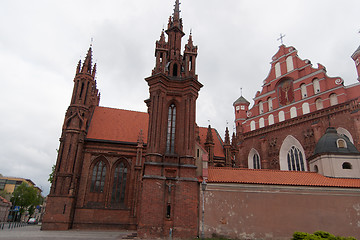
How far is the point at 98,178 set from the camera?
27.1m

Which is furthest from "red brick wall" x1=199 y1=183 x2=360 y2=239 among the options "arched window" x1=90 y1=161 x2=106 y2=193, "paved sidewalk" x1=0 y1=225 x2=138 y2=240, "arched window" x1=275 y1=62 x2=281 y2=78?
"arched window" x1=275 y1=62 x2=281 y2=78

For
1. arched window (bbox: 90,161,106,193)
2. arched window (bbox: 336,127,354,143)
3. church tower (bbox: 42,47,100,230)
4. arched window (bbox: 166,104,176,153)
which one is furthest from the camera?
arched window (bbox: 90,161,106,193)

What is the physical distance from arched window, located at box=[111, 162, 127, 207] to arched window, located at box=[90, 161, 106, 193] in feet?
4.16

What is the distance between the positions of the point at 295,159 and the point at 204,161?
584 inches

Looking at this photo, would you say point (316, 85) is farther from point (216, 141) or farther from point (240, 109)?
point (216, 141)

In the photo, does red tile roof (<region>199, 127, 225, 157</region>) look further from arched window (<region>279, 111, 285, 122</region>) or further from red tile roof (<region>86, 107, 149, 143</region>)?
arched window (<region>279, 111, 285, 122</region>)

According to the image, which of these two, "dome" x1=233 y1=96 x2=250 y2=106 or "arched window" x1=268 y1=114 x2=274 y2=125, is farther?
"dome" x1=233 y1=96 x2=250 y2=106

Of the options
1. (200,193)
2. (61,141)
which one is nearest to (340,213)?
(200,193)

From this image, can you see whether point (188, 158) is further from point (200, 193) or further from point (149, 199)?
point (149, 199)

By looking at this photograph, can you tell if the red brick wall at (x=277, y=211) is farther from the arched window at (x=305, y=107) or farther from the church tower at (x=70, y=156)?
the church tower at (x=70, y=156)

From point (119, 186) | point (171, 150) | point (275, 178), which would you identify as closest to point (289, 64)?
point (275, 178)

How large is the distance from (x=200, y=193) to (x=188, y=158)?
2.74 m

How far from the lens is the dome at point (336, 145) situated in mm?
21938

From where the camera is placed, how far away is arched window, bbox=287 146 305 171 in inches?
1112
